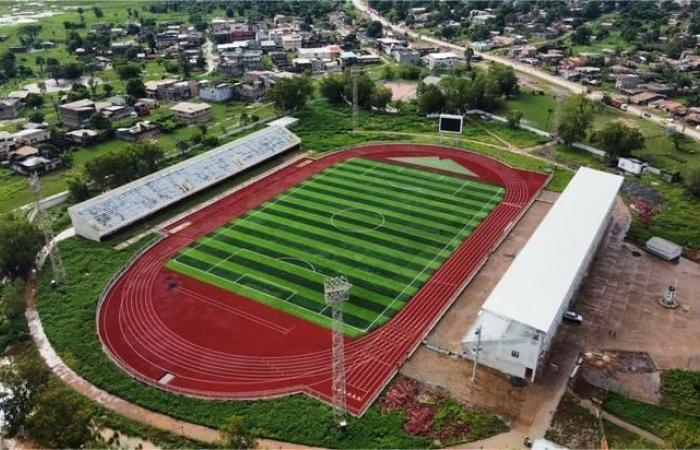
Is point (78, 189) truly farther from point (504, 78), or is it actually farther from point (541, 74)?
point (541, 74)

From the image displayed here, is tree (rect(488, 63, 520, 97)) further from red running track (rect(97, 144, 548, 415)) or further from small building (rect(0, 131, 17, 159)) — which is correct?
small building (rect(0, 131, 17, 159))

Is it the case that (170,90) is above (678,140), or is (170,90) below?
above

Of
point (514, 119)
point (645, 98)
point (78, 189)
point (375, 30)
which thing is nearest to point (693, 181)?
point (514, 119)

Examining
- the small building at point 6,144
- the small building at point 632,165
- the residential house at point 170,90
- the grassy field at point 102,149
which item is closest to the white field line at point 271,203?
the grassy field at point 102,149

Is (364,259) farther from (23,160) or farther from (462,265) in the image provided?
(23,160)

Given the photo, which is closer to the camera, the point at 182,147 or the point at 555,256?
the point at 555,256

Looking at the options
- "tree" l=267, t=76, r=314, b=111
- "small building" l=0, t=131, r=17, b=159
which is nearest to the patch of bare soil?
"tree" l=267, t=76, r=314, b=111

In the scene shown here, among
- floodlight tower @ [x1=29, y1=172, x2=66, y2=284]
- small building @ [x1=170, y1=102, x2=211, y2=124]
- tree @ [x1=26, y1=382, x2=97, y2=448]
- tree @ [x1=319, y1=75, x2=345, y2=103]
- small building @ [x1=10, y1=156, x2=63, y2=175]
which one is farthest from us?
tree @ [x1=319, y1=75, x2=345, y2=103]
